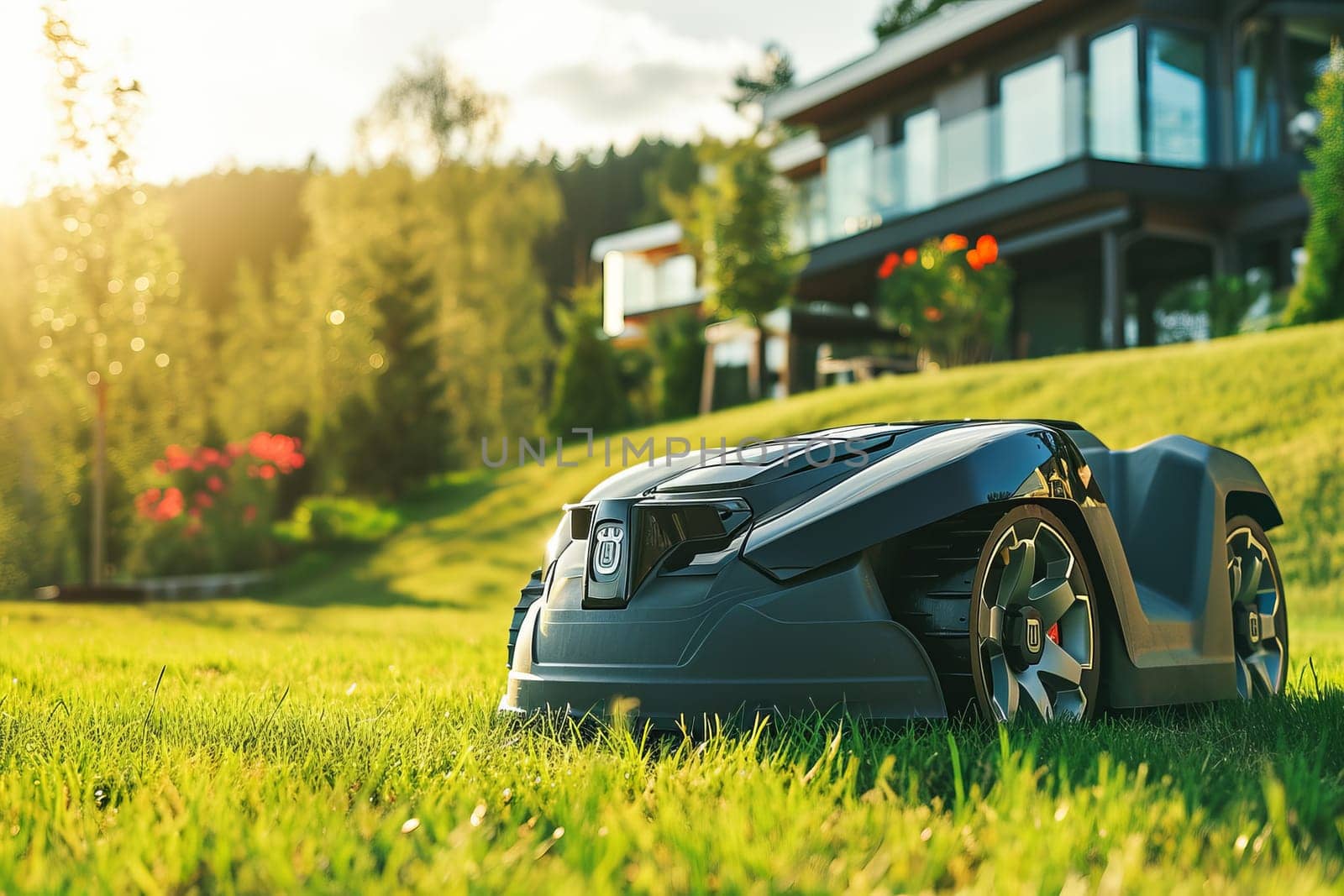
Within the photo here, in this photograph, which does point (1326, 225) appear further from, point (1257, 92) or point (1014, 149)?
point (1014, 149)

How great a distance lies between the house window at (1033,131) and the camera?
1786 cm

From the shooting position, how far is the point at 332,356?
83.5 feet

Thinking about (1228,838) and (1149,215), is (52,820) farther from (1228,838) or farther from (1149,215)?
(1149,215)

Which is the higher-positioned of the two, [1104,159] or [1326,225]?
[1104,159]

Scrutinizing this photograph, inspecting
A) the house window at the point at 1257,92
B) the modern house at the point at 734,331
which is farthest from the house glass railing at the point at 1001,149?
the modern house at the point at 734,331

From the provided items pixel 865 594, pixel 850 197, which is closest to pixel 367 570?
pixel 850 197

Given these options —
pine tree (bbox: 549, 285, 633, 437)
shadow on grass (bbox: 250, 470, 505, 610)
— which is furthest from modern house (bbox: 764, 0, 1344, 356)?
pine tree (bbox: 549, 285, 633, 437)

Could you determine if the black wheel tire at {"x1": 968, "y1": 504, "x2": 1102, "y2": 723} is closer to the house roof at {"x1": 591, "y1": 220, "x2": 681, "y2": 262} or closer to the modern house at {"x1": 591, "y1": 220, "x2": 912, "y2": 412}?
the modern house at {"x1": 591, "y1": 220, "x2": 912, "y2": 412}

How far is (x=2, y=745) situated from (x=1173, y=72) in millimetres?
18783

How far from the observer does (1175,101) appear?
59.1 feet

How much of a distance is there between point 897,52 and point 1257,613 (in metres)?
19.5

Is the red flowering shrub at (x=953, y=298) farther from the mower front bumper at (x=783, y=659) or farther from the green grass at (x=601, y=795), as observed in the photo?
the mower front bumper at (x=783, y=659)

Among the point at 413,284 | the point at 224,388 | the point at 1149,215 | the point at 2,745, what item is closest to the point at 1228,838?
the point at 2,745

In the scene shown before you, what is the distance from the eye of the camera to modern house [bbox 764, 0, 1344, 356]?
17656 millimetres
